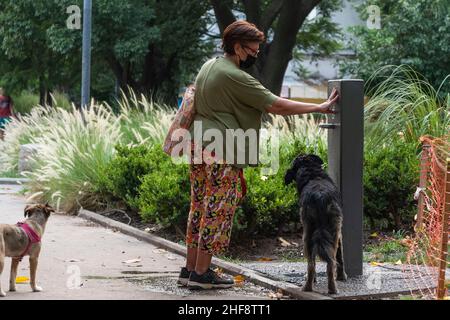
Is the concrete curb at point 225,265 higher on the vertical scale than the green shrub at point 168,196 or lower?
lower

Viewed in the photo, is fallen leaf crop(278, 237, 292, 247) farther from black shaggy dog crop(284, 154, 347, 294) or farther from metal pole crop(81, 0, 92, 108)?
metal pole crop(81, 0, 92, 108)

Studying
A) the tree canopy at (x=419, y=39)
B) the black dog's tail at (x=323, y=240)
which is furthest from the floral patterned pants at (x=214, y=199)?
the tree canopy at (x=419, y=39)

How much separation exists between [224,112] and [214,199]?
697 mm

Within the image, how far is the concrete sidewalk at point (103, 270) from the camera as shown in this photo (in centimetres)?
702

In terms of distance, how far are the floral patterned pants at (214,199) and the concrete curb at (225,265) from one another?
587 mm

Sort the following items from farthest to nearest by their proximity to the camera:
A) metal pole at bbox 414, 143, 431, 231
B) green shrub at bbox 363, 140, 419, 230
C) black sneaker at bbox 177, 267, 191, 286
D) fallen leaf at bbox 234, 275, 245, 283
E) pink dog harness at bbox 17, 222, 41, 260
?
green shrub at bbox 363, 140, 419, 230
metal pole at bbox 414, 143, 431, 231
fallen leaf at bbox 234, 275, 245, 283
black sneaker at bbox 177, 267, 191, 286
pink dog harness at bbox 17, 222, 41, 260

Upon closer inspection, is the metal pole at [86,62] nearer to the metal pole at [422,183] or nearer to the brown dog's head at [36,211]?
the metal pole at [422,183]

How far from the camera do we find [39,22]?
82.8ft

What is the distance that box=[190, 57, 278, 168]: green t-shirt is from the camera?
6.92m

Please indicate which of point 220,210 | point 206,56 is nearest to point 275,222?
point 220,210

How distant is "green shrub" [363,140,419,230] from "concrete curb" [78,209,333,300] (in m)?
2.30

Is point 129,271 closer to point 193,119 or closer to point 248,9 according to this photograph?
point 193,119

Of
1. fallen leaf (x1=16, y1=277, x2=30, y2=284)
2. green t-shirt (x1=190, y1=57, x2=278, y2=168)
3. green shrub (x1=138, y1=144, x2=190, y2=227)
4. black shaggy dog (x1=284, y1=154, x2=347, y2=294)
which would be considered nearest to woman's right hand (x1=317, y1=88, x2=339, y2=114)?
green t-shirt (x1=190, y1=57, x2=278, y2=168)

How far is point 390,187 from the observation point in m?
10.0
